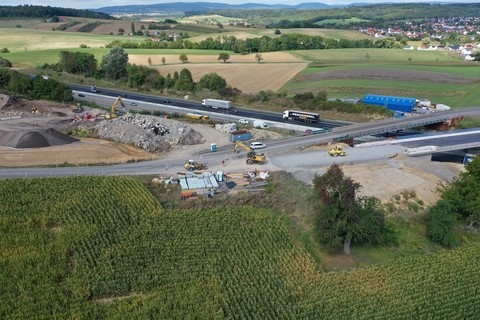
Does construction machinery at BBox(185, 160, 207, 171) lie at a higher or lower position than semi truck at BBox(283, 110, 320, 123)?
lower

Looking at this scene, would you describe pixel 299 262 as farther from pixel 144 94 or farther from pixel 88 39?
pixel 88 39

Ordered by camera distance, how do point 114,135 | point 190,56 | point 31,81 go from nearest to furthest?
point 114,135 → point 31,81 → point 190,56

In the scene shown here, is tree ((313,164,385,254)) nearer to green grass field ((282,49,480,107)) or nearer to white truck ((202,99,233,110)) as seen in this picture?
white truck ((202,99,233,110))

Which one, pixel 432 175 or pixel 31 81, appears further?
pixel 31 81

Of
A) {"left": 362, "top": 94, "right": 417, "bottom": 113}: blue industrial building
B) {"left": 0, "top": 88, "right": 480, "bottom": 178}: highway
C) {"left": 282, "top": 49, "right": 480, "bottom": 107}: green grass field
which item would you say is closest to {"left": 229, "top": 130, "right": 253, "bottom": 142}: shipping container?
{"left": 0, "top": 88, "right": 480, "bottom": 178}: highway

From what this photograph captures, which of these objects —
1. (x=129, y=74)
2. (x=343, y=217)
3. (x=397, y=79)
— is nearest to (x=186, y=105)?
(x=129, y=74)

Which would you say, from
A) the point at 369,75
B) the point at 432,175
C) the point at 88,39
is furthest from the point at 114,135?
the point at 88,39

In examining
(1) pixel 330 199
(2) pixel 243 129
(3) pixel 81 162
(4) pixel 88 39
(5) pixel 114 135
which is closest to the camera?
(1) pixel 330 199
